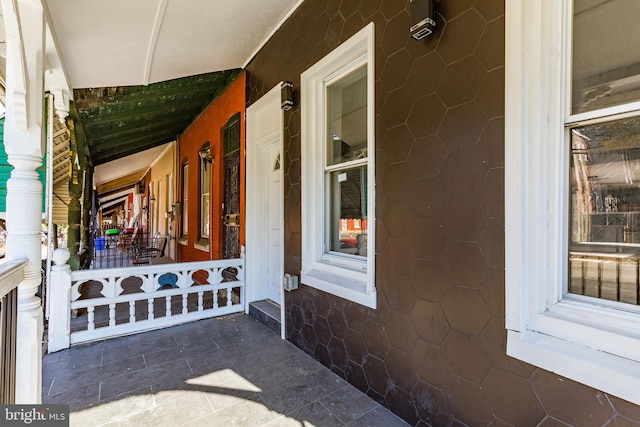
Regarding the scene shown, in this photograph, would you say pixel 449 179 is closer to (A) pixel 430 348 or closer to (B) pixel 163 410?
(A) pixel 430 348

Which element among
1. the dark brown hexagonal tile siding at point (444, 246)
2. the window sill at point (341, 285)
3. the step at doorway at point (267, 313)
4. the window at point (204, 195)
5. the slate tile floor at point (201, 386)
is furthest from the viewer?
the window at point (204, 195)

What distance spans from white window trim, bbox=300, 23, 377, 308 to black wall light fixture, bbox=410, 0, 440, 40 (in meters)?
0.45

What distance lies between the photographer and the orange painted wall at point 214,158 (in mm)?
4172

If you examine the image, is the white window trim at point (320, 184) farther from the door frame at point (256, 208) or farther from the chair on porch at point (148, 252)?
the chair on porch at point (148, 252)

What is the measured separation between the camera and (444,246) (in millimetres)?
1627

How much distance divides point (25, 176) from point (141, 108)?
364cm

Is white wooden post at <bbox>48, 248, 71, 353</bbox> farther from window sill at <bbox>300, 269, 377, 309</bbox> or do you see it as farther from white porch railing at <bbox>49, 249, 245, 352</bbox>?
window sill at <bbox>300, 269, 377, 309</bbox>

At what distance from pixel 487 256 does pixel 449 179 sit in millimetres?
425

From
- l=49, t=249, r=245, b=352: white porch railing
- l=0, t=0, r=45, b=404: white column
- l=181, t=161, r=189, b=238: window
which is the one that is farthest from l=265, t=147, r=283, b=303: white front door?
l=181, t=161, r=189, b=238: window

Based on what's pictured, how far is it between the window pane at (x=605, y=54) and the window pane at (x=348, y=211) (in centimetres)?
135

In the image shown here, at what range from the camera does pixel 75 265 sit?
361cm

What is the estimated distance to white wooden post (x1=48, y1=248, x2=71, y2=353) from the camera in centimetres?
282

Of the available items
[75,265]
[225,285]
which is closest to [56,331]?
[75,265]

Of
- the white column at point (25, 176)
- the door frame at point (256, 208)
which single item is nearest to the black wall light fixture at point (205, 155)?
the door frame at point (256, 208)
